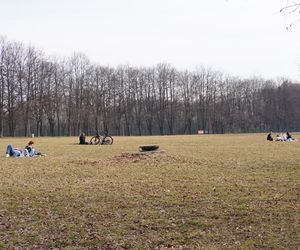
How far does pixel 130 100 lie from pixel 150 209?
287 feet

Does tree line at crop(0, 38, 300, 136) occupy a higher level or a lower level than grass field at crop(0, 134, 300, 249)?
higher

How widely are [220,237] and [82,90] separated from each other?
8220 centimetres

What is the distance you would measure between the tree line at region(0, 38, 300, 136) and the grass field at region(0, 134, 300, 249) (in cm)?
6175

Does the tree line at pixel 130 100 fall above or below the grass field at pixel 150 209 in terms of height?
above

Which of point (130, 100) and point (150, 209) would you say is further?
point (130, 100)

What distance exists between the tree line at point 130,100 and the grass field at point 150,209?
61.7 m

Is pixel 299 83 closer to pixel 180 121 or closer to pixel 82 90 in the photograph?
pixel 180 121

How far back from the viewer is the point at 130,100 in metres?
96.9

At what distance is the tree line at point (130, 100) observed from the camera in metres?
75.8

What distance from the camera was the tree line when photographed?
75.8 metres

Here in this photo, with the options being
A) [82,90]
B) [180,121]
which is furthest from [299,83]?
[82,90]

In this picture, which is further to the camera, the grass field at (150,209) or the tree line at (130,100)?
the tree line at (130,100)

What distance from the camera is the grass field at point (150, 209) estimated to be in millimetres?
7695

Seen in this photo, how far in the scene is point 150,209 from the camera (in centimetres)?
996
